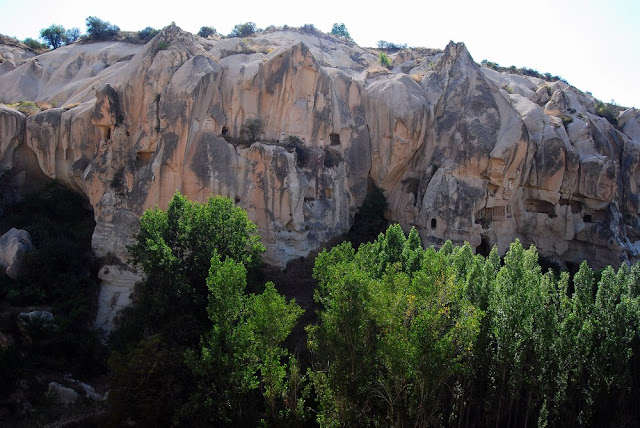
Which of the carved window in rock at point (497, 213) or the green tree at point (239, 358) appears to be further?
the carved window in rock at point (497, 213)

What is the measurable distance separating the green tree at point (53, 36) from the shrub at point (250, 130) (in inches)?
1007

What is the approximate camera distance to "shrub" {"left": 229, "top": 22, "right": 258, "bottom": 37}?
134ft

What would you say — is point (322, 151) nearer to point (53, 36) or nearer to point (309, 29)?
point (309, 29)

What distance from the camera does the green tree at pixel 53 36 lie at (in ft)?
135

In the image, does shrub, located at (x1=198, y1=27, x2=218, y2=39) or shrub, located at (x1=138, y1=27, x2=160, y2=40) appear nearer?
shrub, located at (x1=138, y1=27, x2=160, y2=40)

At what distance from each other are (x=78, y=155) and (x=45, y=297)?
704 centimetres

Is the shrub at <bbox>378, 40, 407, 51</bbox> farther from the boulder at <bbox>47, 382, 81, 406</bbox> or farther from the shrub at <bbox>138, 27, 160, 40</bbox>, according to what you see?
the boulder at <bbox>47, 382, 81, 406</bbox>

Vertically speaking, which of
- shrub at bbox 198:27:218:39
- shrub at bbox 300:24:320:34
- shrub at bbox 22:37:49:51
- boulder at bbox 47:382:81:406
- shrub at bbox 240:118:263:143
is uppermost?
shrub at bbox 300:24:320:34

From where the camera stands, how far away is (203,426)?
512 inches

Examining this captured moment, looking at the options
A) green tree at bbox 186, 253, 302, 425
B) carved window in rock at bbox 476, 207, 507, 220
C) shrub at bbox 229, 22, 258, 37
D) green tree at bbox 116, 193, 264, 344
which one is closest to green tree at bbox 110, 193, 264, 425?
green tree at bbox 116, 193, 264, 344

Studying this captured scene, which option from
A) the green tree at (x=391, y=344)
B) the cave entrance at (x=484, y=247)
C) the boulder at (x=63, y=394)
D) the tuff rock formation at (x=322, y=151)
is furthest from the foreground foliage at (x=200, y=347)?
the cave entrance at (x=484, y=247)

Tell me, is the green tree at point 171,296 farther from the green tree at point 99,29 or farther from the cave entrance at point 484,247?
the green tree at point 99,29

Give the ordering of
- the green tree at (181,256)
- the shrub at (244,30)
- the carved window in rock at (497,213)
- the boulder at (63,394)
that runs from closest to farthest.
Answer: the green tree at (181,256) → the boulder at (63,394) → the carved window in rock at (497,213) → the shrub at (244,30)

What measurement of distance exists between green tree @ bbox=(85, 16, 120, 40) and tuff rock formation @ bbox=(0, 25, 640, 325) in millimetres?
8259
